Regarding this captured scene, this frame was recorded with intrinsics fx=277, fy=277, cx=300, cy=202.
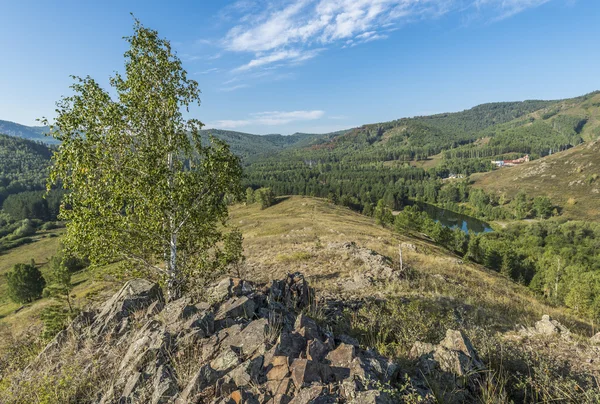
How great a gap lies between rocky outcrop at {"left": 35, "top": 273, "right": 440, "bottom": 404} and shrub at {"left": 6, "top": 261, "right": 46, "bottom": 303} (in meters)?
82.4

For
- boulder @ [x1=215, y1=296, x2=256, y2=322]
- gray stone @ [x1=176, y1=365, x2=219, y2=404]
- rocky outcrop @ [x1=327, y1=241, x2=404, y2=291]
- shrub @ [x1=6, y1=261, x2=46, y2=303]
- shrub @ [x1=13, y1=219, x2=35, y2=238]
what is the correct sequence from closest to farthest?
gray stone @ [x1=176, y1=365, x2=219, y2=404] < boulder @ [x1=215, y1=296, x2=256, y2=322] < rocky outcrop @ [x1=327, y1=241, x2=404, y2=291] < shrub @ [x1=6, y1=261, x2=46, y2=303] < shrub @ [x1=13, y1=219, x2=35, y2=238]

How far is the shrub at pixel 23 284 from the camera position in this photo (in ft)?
216

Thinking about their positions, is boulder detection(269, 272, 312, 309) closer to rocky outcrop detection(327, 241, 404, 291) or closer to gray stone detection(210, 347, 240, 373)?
gray stone detection(210, 347, 240, 373)

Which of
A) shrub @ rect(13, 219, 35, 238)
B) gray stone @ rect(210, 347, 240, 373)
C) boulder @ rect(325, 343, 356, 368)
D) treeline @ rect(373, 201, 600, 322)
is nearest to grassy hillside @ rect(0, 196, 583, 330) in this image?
boulder @ rect(325, 343, 356, 368)

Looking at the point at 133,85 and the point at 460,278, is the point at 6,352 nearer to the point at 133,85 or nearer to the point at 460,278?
the point at 133,85

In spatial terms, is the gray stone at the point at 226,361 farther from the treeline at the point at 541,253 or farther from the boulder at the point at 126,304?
the treeline at the point at 541,253

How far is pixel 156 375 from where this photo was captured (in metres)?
6.45

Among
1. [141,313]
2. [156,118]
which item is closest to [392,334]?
[141,313]

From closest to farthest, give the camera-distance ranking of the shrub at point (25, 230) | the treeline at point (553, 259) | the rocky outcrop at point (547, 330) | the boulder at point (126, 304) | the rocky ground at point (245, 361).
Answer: the rocky ground at point (245, 361), the boulder at point (126, 304), the rocky outcrop at point (547, 330), the treeline at point (553, 259), the shrub at point (25, 230)

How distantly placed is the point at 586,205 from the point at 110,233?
724ft

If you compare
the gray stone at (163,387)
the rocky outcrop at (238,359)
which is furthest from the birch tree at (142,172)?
the gray stone at (163,387)

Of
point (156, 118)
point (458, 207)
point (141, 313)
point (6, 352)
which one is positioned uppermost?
point (156, 118)

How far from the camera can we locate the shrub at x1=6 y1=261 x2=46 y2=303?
65688 millimetres

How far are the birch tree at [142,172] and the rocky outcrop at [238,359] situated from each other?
373 centimetres
